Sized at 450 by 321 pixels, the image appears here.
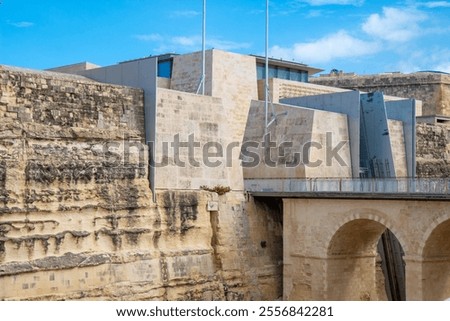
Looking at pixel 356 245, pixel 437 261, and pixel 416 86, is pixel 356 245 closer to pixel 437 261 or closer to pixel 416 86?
pixel 437 261

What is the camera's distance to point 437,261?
23375 mm

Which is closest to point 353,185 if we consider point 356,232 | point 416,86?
point 356,232

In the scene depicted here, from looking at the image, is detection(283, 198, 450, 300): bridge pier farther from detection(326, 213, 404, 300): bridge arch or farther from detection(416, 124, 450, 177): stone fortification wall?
detection(416, 124, 450, 177): stone fortification wall

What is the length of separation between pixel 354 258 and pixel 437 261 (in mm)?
3570

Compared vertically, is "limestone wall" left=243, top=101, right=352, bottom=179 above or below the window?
below

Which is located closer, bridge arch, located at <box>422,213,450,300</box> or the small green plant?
bridge arch, located at <box>422,213,450,300</box>

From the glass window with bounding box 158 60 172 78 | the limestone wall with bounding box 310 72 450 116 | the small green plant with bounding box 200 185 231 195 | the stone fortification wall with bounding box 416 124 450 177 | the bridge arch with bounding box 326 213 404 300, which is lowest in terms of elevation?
the bridge arch with bounding box 326 213 404 300

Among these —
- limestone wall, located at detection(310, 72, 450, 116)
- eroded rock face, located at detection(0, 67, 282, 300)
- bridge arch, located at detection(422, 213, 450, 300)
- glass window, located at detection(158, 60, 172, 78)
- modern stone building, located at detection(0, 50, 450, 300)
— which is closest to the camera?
eroded rock face, located at detection(0, 67, 282, 300)

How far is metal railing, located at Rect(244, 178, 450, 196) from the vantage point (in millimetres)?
22775

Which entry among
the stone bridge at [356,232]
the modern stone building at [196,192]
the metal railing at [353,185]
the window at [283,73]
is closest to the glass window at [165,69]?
the modern stone building at [196,192]

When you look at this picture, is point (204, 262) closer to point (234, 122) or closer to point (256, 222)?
point (256, 222)

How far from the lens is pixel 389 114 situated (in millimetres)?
32406

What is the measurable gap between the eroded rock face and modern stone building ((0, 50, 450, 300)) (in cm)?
4

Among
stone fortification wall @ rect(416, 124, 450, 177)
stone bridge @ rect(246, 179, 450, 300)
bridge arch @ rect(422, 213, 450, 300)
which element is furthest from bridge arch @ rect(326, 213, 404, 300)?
stone fortification wall @ rect(416, 124, 450, 177)
